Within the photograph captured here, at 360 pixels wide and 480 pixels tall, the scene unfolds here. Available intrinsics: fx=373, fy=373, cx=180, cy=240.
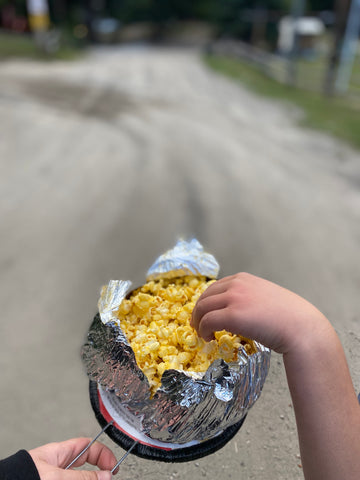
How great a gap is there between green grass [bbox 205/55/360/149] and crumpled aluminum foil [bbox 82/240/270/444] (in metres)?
4.33

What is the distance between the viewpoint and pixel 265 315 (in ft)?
2.41

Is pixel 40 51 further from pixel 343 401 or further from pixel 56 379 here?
pixel 343 401

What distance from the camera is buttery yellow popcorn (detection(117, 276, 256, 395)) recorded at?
1078 millimetres

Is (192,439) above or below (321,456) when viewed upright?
below

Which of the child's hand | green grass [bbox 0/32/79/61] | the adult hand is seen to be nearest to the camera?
the child's hand

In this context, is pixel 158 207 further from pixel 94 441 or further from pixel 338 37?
pixel 338 37

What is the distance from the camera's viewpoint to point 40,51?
399 inches

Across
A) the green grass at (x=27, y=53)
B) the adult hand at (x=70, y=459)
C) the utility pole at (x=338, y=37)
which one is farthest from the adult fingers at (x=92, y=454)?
the green grass at (x=27, y=53)

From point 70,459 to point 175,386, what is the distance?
337mm

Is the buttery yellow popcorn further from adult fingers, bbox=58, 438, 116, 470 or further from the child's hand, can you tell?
the child's hand

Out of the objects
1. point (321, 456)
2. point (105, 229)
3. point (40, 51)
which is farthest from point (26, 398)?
point (40, 51)

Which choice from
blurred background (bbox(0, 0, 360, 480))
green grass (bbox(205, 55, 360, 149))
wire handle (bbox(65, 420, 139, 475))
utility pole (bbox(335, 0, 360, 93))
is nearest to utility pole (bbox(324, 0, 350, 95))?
blurred background (bbox(0, 0, 360, 480))

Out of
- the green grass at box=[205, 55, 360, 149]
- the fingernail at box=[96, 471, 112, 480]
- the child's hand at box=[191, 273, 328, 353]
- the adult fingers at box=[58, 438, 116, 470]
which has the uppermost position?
the child's hand at box=[191, 273, 328, 353]

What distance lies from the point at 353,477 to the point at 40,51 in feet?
38.3
